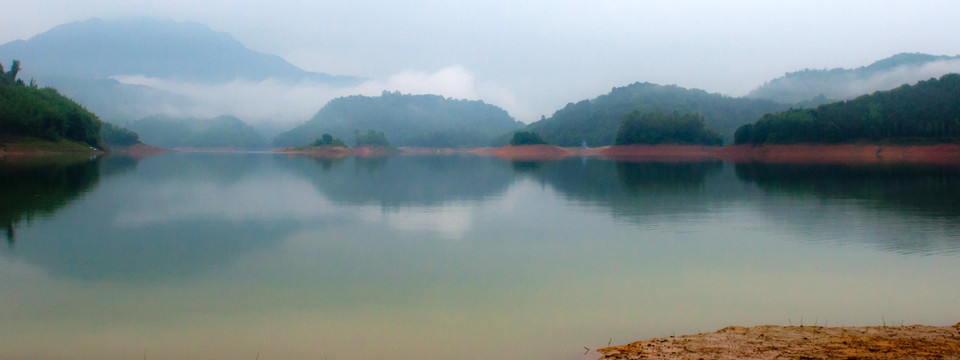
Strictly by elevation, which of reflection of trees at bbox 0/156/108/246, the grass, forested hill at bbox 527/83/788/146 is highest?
forested hill at bbox 527/83/788/146

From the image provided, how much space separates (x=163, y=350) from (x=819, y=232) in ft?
40.3

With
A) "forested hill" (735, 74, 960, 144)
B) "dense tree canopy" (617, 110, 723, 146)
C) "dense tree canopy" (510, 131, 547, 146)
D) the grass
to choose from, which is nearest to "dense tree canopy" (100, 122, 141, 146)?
the grass

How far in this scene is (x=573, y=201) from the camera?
19.9 meters

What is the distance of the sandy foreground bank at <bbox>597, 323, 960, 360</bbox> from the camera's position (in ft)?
17.5

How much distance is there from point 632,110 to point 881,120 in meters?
78.9

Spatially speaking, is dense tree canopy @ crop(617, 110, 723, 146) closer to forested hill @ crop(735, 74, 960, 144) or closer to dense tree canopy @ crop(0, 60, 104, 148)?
forested hill @ crop(735, 74, 960, 144)

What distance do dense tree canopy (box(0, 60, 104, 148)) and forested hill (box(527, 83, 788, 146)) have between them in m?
103

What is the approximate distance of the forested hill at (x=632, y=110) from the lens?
513 feet

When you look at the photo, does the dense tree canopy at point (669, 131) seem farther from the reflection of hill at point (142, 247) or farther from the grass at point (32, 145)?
the reflection of hill at point (142, 247)

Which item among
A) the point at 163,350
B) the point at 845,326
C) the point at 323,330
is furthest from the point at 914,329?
the point at 163,350

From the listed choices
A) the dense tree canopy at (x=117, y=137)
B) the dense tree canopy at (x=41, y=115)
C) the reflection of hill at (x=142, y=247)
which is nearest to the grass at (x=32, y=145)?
the dense tree canopy at (x=41, y=115)

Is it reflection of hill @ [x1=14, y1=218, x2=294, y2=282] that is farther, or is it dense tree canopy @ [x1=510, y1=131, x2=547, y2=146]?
dense tree canopy @ [x1=510, y1=131, x2=547, y2=146]

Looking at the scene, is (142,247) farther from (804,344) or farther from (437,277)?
(804,344)

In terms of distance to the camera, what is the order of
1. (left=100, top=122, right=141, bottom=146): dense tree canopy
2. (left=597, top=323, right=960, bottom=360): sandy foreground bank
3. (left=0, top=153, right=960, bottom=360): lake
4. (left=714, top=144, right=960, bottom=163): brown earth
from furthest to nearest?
(left=100, top=122, right=141, bottom=146): dense tree canopy < (left=714, top=144, right=960, bottom=163): brown earth < (left=0, top=153, right=960, bottom=360): lake < (left=597, top=323, right=960, bottom=360): sandy foreground bank
